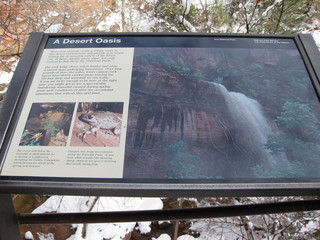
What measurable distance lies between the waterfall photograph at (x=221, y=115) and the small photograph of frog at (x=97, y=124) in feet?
0.20

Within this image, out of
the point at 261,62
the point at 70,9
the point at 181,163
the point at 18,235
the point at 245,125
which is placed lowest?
the point at 18,235

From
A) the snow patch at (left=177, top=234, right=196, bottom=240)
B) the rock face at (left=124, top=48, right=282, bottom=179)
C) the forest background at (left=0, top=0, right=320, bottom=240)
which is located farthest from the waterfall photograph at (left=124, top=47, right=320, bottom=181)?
the snow patch at (left=177, top=234, right=196, bottom=240)

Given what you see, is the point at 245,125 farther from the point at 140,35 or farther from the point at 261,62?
the point at 140,35

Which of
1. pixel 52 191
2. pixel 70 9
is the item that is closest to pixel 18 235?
pixel 52 191

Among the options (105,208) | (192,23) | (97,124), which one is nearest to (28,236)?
(105,208)

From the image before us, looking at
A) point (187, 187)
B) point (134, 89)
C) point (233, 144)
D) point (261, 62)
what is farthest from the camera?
point (261, 62)

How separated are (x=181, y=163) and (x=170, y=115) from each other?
23 cm

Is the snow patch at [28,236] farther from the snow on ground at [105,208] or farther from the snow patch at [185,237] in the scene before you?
the snow patch at [185,237]

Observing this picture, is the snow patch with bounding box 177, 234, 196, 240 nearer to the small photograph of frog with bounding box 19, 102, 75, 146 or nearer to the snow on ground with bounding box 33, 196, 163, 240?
the snow on ground with bounding box 33, 196, 163, 240

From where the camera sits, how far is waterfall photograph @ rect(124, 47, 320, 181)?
93cm

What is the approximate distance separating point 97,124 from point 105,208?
139 inches

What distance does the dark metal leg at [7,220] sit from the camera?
39.9 inches

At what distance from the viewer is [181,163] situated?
0.94m

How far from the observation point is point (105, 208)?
13.4 ft
